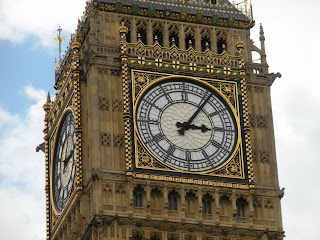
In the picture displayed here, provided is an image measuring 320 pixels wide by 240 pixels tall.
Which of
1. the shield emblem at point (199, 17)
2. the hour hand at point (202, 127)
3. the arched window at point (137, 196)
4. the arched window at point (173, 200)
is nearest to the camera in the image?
the arched window at point (137, 196)

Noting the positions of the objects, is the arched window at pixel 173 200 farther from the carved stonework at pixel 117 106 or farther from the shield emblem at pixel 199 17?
the shield emblem at pixel 199 17

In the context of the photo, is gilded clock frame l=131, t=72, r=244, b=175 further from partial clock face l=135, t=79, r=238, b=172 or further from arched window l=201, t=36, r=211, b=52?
arched window l=201, t=36, r=211, b=52

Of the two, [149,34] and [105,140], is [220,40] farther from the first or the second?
[105,140]

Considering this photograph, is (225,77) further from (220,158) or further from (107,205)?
(107,205)

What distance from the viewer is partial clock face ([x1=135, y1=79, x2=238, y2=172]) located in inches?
2287

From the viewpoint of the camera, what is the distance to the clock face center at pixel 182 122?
5844cm

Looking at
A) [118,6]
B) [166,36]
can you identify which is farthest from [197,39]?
[118,6]

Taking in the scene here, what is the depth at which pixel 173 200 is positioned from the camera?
57.4 meters

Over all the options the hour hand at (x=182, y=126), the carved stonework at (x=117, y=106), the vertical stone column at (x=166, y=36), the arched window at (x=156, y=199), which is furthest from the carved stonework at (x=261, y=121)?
the carved stonework at (x=117, y=106)

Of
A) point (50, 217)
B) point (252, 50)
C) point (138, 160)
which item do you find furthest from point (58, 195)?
point (252, 50)

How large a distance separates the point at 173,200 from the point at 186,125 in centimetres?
291

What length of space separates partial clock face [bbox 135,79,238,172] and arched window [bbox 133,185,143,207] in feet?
4.57

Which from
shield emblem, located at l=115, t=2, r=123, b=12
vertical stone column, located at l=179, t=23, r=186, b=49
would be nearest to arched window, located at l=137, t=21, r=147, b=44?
shield emblem, located at l=115, t=2, r=123, b=12

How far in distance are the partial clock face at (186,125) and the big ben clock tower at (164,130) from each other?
3 centimetres
